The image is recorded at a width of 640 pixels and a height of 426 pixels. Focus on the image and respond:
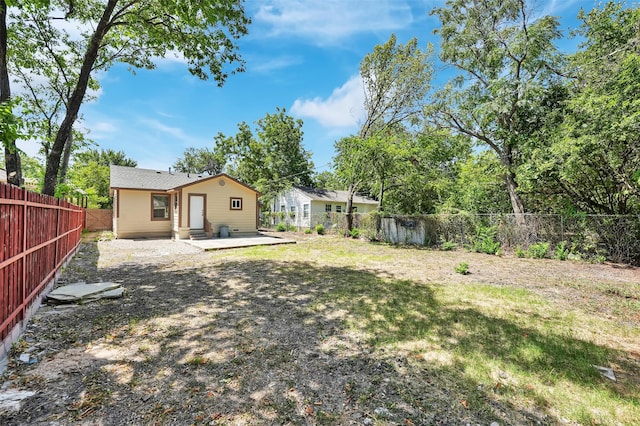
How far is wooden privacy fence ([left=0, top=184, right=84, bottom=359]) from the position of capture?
2.79 m

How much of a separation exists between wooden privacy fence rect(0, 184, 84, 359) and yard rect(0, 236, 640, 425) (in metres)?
0.36

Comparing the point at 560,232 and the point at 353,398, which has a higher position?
the point at 560,232

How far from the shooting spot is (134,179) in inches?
574

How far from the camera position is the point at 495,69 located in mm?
12375

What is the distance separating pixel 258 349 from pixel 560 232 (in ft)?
37.1

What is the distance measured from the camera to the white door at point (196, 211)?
14.3m

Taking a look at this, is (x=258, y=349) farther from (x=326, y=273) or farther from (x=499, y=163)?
(x=499, y=163)

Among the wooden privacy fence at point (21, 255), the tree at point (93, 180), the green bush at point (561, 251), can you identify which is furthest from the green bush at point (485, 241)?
the tree at point (93, 180)

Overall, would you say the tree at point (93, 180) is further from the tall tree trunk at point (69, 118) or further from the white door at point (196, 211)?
the tall tree trunk at point (69, 118)

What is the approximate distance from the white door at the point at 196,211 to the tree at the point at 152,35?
666 cm

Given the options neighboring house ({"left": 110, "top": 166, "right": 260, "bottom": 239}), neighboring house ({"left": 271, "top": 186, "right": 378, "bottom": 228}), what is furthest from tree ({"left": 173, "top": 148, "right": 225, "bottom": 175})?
neighboring house ({"left": 110, "top": 166, "right": 260, "bottom": 239})

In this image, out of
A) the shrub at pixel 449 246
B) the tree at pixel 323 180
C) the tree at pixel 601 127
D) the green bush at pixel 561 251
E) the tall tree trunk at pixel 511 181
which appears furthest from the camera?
the tree at pixel 323 180

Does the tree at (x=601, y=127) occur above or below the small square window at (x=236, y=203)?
above

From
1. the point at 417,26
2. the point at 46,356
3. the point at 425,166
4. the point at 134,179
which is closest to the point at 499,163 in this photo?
the point at 425,166
